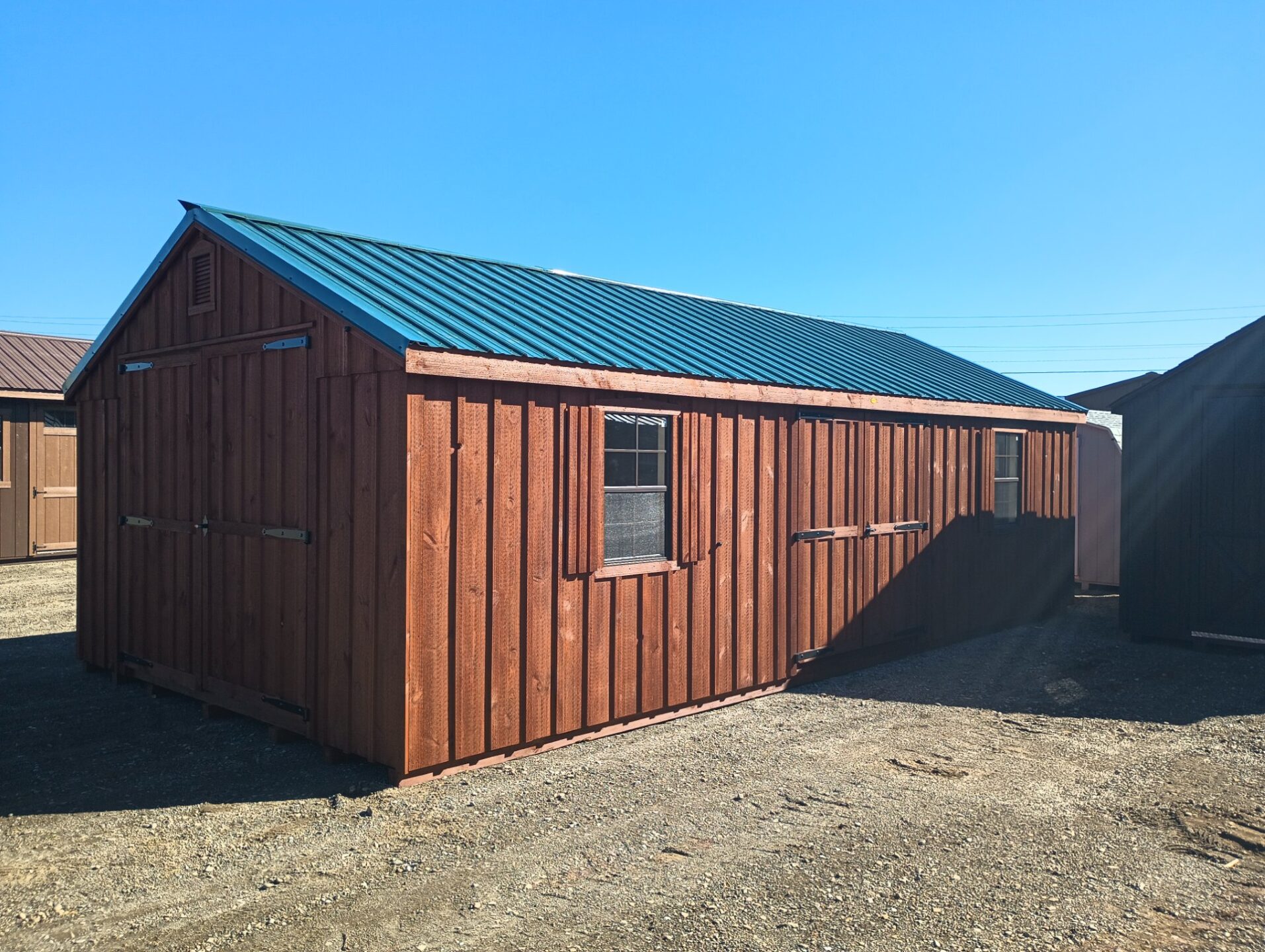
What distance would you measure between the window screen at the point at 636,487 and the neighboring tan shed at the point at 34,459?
12956 mm

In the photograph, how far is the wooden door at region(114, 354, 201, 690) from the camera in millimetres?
8250

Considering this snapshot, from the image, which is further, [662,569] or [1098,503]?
[1098,503]

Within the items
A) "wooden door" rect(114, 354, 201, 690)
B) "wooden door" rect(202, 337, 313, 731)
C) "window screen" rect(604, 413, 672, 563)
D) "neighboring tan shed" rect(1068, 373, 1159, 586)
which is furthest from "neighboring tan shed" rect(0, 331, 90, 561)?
"neighboring tan shed" rect(1068, 373, 1159, 586)

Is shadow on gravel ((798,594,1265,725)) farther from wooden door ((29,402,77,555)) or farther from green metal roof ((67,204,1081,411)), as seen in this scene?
wooden door ((29,402,77,555))

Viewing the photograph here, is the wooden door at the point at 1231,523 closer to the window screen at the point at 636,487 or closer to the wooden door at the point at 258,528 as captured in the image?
the window screen at the point at 636,487

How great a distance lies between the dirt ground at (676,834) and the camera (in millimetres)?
4406

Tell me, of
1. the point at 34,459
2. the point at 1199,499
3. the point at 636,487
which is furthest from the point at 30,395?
the point at 1199,499

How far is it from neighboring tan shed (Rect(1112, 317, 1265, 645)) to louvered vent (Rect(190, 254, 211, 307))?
10.3 m

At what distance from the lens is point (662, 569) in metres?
7.93

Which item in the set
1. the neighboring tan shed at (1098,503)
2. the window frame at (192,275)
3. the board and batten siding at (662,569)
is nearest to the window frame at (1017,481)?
the board and batten siding at (662,569)

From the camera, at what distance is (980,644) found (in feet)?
38.2

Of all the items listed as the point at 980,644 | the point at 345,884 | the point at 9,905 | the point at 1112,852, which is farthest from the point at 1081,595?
the point at 9,905

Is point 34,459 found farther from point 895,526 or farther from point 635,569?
point 895,526

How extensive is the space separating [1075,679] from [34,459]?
16.6 m
